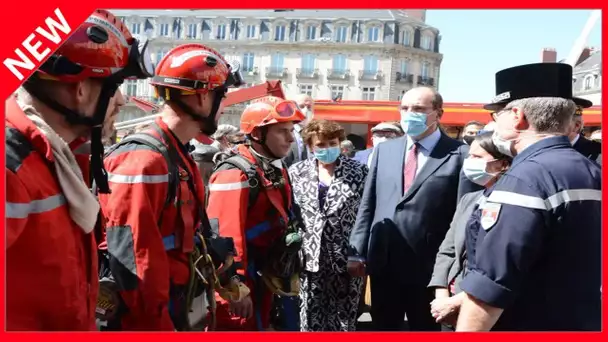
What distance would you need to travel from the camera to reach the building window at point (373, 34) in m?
71.8

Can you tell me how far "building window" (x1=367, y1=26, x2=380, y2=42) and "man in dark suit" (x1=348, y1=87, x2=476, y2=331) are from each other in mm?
67212

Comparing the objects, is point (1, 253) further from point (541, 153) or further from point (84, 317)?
point (541, 153)

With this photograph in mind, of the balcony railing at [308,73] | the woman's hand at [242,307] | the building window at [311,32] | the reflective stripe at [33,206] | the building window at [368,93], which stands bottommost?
the woman's hand at [242,307]

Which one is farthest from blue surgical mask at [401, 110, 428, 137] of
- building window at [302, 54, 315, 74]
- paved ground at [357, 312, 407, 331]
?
building window at [302, 54, 315, 74]

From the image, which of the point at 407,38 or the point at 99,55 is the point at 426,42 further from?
the point at 99,55

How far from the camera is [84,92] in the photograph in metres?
2.71

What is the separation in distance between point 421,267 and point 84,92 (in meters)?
3.21

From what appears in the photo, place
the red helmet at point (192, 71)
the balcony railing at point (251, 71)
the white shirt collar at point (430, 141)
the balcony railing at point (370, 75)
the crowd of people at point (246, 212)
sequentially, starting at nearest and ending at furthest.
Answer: the crowd of people at point (246, 212), the red helmet at point (192, 71), the white shirt collar at point (430, 141), the balcony railing at point (251, 71), the balcony railing at point (370, 75)

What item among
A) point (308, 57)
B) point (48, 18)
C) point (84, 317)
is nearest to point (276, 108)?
point (48, 18)

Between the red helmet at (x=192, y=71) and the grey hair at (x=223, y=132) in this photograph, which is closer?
the red helmet at (x=192, y=71)

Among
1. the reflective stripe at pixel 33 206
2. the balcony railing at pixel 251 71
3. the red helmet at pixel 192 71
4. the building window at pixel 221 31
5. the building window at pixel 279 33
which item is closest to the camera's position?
the reflective stripe at pixel 33 206

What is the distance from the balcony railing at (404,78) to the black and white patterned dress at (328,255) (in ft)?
223

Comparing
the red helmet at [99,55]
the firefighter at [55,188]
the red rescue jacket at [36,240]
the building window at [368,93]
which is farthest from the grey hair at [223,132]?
the building window at [368,93]

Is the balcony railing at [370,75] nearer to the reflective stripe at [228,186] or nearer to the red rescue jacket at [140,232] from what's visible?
the reflective stripe at [228,186]
